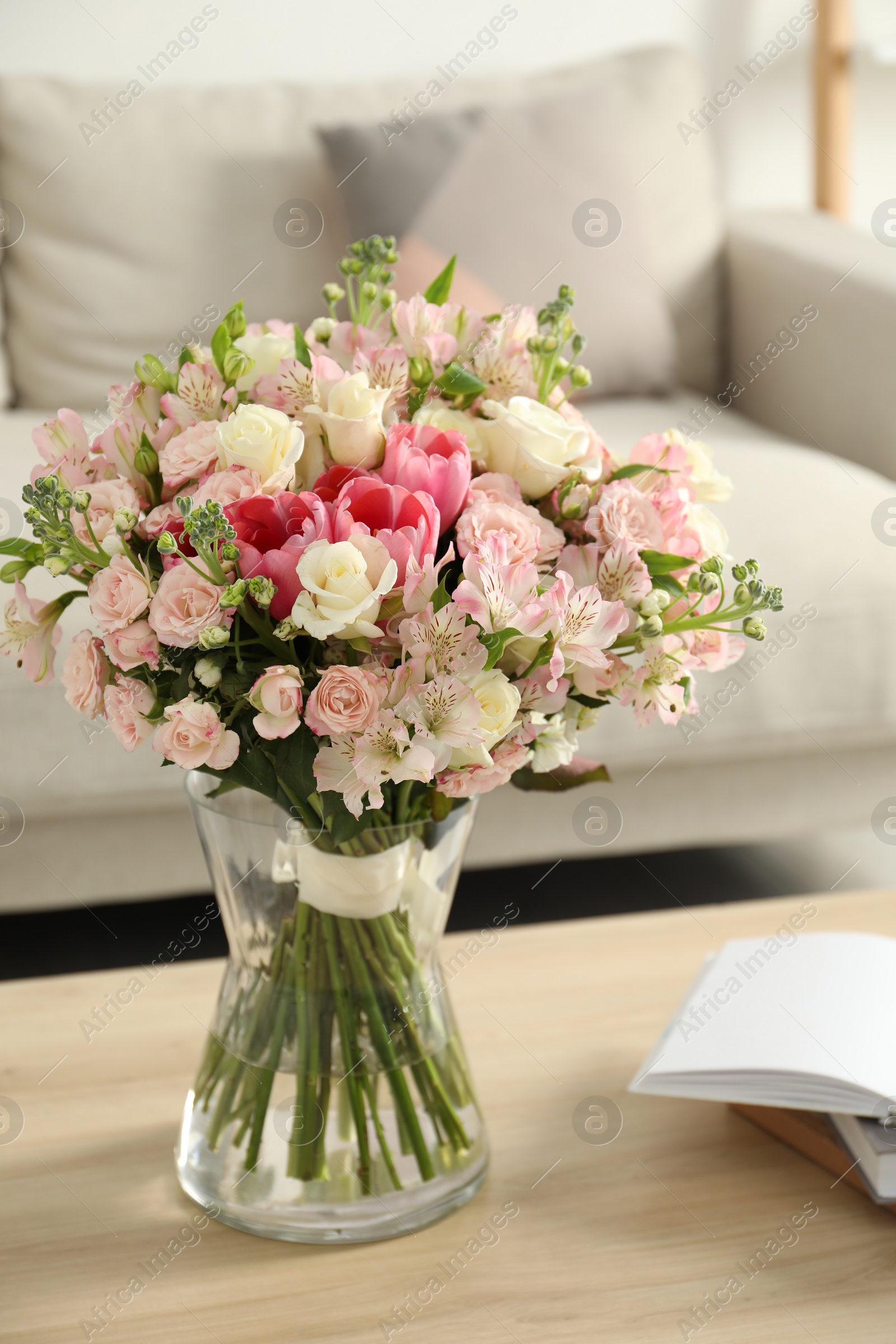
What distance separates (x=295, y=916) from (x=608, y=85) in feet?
5.41

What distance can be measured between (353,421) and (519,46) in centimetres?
200

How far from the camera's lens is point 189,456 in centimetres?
52

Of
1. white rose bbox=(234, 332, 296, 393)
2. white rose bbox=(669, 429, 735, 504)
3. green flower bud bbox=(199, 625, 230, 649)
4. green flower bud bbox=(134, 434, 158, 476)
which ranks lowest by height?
green flower bud bbox=(199, 625, 230, 649)

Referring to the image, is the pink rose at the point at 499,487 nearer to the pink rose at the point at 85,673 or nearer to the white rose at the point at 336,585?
the white rose at the point at 336,585

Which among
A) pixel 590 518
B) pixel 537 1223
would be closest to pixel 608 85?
pixel 590 518

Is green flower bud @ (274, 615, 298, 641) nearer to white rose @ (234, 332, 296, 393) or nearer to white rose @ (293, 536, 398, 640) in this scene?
white rose @ (293, 536, 398, 640)

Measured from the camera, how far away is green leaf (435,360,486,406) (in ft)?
1.83

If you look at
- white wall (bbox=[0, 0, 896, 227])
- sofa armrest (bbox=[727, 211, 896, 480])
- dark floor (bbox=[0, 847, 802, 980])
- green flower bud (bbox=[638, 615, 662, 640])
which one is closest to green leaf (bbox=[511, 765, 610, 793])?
green flower bud (bbox=[638, 615, 662, 640])

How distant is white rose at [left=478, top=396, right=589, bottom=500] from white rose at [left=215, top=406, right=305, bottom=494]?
10 cm

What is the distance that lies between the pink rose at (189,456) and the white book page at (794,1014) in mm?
405

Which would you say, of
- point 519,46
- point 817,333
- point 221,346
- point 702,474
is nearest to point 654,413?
point 817,333

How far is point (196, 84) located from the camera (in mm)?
2031

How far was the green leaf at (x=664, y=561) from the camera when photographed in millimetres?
553

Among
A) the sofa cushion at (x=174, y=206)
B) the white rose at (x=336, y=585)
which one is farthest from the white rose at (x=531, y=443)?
the sofa cushion at (x=174, y=206)
